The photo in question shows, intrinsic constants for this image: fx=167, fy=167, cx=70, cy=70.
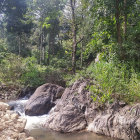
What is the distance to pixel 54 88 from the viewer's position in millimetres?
9586

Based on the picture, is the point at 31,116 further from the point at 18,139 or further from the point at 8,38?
the point at 8,38

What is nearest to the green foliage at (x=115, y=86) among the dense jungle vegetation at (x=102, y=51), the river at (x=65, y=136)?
the dense jungle vegetation at (x=102, y=51)

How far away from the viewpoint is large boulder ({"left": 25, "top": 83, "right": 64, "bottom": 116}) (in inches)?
329

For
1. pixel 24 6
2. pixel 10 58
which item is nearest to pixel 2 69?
pixel 10 58

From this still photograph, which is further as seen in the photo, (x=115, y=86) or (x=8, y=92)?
(x=8, y=92)

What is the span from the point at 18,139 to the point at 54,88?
5.02 m

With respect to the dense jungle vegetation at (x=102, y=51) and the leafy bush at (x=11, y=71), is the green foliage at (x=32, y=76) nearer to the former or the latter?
the dense jungle vegetation at (x=102, y=51)

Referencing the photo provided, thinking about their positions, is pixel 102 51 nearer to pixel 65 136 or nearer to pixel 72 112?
pixel 72 112

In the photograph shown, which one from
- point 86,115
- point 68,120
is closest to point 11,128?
point 68,120

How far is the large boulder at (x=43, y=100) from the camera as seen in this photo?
27.4 feet

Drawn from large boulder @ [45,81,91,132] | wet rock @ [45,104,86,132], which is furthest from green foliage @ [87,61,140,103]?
wet rock @ [45,104,86,132]

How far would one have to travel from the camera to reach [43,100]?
A: 8.74 metres

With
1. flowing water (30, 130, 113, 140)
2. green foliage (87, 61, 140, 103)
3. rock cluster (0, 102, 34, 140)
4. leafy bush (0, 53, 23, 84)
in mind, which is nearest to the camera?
rock cluster (0, 102, 34, 140)

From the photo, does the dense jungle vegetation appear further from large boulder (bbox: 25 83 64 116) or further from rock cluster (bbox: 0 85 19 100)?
large boulder (bbox: 25 83 64 116)
